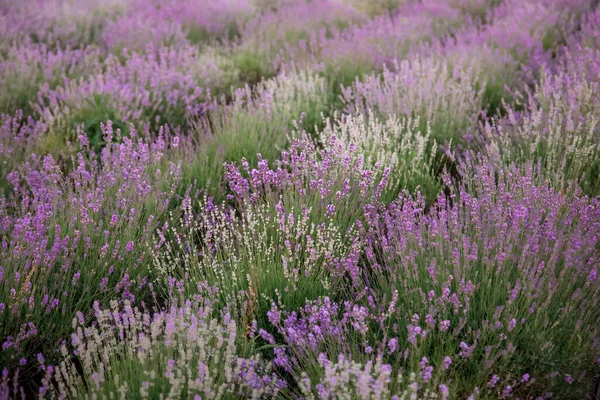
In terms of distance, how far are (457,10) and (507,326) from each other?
670 centimetres

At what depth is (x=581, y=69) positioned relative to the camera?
175 inches

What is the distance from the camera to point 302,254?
276cm

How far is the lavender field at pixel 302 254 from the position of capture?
2.00 m

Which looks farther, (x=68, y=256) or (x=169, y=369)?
(x=68, y=256)

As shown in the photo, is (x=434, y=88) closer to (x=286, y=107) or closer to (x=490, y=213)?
(x=286, y=107)

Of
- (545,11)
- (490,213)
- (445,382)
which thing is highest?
(545,11)

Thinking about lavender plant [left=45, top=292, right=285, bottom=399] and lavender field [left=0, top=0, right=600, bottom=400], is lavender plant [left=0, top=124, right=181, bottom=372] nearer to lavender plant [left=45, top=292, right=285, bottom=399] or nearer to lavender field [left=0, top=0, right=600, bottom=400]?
lavender field [left=0, top=0, right=600, bottom=400]

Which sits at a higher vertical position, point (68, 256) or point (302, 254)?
point (68, 256)

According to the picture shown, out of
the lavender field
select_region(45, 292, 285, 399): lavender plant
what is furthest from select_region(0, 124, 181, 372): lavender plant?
select_region(45, 292, 285, 399): lavender plant

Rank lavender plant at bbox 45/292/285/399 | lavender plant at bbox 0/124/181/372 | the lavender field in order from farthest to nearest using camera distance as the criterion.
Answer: lavender plant at bbox 0/124/181/372, the lavender field, lavender plant at bbox 45/292/285/399

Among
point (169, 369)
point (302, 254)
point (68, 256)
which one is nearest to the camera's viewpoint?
point (169, 369)

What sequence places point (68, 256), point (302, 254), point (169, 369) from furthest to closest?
point (302, 254)
point (68, 256)
point (169, 369)

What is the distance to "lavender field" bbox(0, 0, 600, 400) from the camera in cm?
200

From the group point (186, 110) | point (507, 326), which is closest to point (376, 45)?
point (186, 110)
